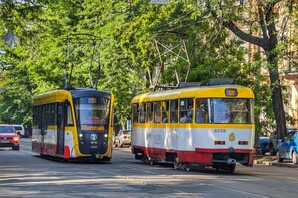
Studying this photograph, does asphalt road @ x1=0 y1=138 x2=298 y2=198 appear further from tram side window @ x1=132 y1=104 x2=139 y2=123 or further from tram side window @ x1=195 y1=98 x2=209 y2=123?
tram side window @ x1=132 y1=104 x2=139 y2=123

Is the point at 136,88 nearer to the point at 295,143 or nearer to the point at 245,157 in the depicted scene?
the point at 295,143

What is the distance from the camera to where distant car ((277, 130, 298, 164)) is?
122ft

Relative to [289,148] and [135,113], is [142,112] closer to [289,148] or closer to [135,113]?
[135,113]

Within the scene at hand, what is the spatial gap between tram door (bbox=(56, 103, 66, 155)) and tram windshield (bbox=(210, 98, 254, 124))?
9.02 meters

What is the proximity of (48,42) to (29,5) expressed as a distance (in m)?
31.5

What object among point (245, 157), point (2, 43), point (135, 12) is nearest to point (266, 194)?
point (245, 157)

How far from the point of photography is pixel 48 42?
220ft

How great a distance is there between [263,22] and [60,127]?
10678 mm

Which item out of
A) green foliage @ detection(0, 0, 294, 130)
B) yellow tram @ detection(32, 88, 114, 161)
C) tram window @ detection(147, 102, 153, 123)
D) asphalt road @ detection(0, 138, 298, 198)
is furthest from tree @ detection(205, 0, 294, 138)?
asphalt road @ detection(0, 138, 298, 198)

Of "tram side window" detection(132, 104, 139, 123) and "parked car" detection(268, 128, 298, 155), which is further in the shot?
"parked car" detection(268, 128, 298, 155)

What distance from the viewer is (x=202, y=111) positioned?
29.1m

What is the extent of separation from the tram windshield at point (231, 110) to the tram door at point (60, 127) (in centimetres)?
902

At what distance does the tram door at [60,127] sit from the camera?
1405 inches

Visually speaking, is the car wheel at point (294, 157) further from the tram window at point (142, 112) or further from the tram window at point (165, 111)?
the tram window at point (165, 111)
